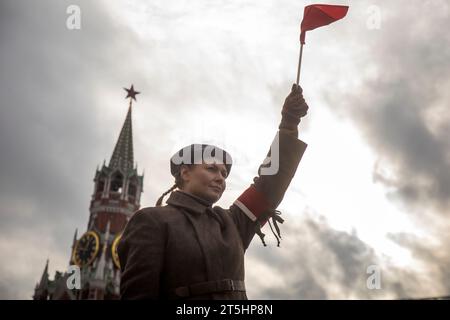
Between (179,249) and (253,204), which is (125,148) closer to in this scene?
(253,204)

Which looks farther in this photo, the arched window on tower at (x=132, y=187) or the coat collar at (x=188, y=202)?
the arched window on tower at (x=132, y=187)

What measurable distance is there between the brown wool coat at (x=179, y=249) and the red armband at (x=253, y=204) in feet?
0.55

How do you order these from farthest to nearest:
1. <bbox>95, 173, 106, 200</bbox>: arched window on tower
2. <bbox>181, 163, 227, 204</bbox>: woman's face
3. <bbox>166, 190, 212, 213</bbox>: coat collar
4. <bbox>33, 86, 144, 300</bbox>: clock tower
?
<bbox>95, 173, 106, 200</bbox>: arched window on tower → <bbox>33, 86, 144, 300</bbox>: clock tower → <bbox>181, 163, 227, 204</bbox>: woman's face → <bbox>166, 190, 212, 213</bbox>: coat collar

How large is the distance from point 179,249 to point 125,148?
202 feet

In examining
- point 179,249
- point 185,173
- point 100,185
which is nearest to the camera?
point 179,249

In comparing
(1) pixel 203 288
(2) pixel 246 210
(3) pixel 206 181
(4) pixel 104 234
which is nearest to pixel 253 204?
(2) pixel 246 210

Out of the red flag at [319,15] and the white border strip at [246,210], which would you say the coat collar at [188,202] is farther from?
the red flag at [319,15]

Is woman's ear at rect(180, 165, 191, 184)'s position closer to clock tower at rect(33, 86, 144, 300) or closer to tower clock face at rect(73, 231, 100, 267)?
clock tower at rect(33, 86, 144, 300)

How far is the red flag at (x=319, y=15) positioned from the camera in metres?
4.29

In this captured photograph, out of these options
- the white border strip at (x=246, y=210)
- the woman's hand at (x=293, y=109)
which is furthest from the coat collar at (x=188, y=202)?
the woman's hand at (x=293, y=109)

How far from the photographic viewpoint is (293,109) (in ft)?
13.9

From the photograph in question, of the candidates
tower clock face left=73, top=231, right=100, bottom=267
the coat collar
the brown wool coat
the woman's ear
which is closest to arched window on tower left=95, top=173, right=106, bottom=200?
tower clock face left=73, top=231, right=100, bottom=267

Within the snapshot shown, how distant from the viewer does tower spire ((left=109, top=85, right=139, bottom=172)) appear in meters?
60.3
